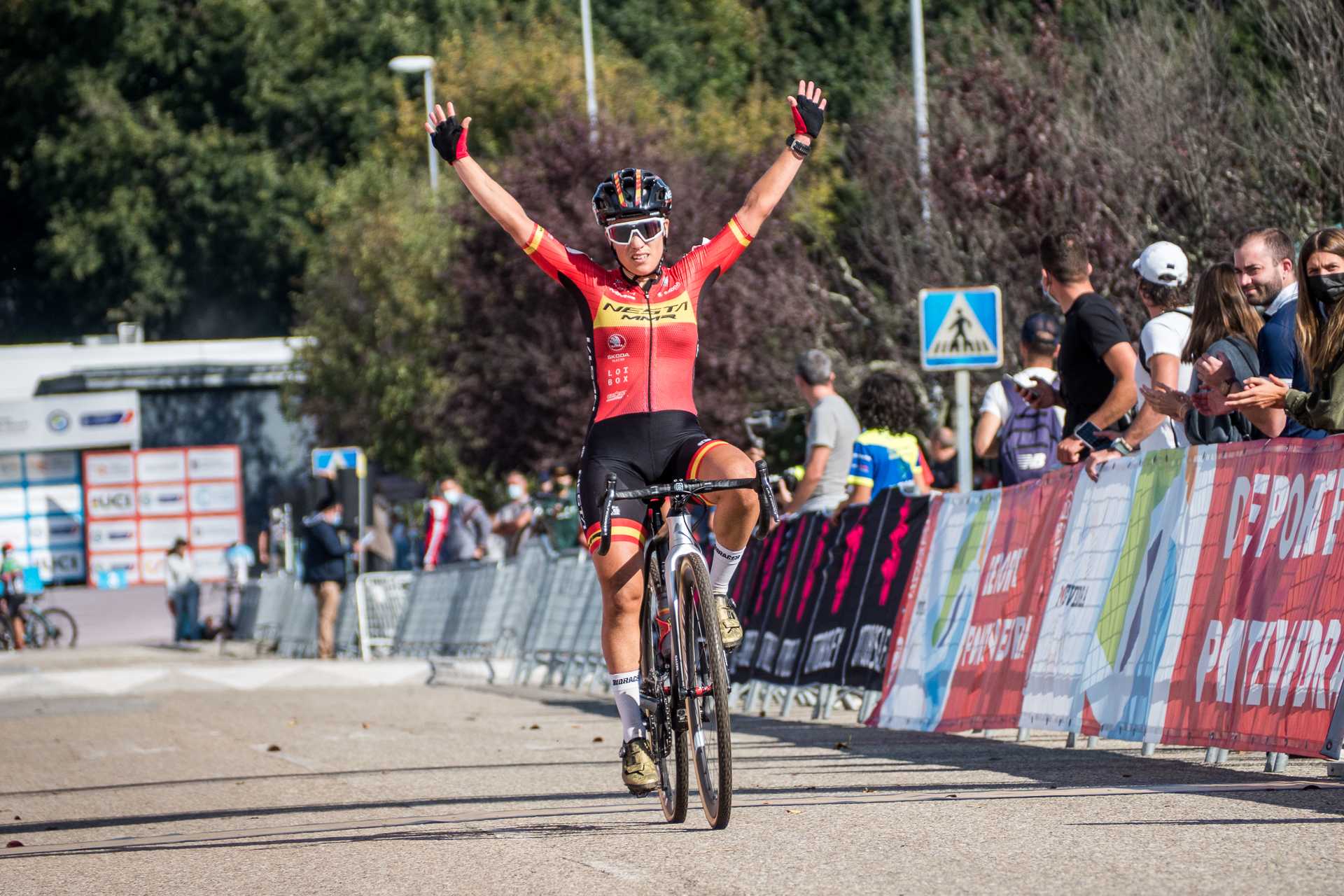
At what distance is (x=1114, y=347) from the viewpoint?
400 inches

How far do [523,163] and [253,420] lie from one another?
81.8 feet

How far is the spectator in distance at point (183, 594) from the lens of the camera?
139 ft

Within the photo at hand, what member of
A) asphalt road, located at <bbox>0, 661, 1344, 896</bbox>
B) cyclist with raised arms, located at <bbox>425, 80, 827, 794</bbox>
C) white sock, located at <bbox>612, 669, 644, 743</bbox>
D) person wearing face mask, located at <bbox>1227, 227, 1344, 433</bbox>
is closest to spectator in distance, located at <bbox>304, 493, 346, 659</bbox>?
asphalt road, located at <bbox>0, 661, 1344, 896</bbox>

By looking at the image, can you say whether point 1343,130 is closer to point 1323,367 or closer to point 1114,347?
point 1114,347

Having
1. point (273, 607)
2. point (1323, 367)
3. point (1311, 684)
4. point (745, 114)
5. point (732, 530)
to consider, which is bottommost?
point (273, 607)

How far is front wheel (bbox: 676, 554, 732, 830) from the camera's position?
271 inches

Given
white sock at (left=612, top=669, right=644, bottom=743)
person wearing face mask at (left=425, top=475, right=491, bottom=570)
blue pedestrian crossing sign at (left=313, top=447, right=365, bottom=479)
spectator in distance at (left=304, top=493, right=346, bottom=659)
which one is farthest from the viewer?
blue pedestrian crossing sign at (left=313, top=447, right=365, bottom=479)

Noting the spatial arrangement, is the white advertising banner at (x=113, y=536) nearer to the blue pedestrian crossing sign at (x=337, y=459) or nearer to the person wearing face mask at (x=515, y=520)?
the blue pedestrian crossing sign at (x=337, y=459)

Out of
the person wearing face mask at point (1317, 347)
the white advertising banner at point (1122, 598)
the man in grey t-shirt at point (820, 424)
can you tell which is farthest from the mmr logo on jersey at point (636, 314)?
the man in grey t-shirt at point (820, 424)

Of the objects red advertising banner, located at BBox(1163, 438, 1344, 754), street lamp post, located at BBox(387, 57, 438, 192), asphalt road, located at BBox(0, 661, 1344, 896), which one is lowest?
asphalt road, located at BBox(0, 661, 1344, 896)

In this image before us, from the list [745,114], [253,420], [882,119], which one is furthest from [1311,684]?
[253,420]

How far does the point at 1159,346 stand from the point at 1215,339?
822 mm

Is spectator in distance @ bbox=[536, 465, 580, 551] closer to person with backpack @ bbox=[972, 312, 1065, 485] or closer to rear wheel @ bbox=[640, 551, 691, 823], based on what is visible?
person with backpack @ bbox=[972, 312, 1065, 485]

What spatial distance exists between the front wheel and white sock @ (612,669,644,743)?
36cm
